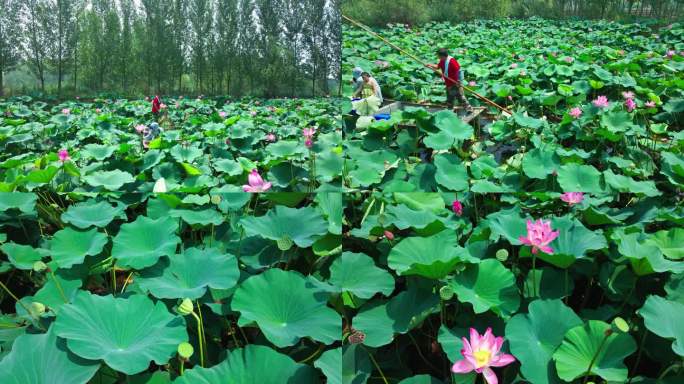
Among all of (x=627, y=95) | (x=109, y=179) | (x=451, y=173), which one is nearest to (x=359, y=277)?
(x=451, y=173)

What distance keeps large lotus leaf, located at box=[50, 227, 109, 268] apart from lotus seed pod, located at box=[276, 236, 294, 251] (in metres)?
0.31

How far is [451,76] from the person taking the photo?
132 cm

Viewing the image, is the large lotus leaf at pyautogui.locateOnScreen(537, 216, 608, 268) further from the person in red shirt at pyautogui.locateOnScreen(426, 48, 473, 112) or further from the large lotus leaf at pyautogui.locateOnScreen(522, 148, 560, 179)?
the person in red shirt at pyautogui.locateOnScreen(426, 48, 473, 112)

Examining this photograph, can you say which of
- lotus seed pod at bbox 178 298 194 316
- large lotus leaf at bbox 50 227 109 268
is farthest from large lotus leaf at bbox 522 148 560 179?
large lotus leaf at bbox 50 227 109 268

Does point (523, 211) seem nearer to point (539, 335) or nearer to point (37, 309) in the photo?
point (539, 335)

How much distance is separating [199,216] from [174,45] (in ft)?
1.36

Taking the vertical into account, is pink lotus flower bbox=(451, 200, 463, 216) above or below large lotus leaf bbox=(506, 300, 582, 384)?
above

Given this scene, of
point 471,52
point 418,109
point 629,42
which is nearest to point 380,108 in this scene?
point 418,109

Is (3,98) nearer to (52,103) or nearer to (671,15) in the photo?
(52,103)

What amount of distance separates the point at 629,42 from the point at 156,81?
1.32m

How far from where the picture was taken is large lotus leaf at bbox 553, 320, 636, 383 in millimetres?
677

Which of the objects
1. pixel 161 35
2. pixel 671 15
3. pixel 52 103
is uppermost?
pixel 671 15

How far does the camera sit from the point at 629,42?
4.85 ft

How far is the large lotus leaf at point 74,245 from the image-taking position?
90 centimetres
